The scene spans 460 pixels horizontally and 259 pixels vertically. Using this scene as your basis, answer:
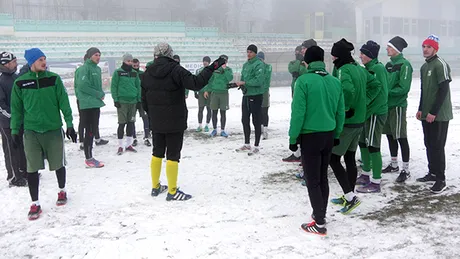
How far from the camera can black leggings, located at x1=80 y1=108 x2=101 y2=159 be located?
261 inches

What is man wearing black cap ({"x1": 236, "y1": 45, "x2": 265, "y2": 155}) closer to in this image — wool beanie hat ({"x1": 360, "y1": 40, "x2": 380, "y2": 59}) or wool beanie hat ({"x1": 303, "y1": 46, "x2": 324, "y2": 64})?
wool beanie hat ({"x1": 360, "y1": 40, "x2": 380, "y2": 59})

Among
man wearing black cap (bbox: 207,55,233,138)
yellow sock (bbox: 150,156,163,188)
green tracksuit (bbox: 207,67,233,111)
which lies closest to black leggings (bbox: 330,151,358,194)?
yellow sock (bbox: 150,156,163,188)

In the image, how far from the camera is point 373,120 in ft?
16.1

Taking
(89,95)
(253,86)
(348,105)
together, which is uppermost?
(253,86)

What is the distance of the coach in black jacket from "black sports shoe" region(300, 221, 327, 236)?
5.51ft

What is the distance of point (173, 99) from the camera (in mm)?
4727

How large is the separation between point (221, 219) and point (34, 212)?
2.19 m

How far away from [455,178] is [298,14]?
46.0m

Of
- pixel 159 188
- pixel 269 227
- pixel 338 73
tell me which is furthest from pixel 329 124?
pixel 159 188

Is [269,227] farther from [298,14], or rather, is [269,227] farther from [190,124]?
[298,14]

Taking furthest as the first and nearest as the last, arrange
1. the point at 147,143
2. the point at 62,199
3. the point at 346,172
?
the point at 147,143 → the point at 62,199 → the point at 346,172

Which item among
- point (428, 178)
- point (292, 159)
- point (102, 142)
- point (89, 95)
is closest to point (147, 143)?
point (102, 142)

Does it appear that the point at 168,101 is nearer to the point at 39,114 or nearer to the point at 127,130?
the point at 39,114

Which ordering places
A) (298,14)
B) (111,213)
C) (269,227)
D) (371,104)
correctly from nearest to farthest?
(269,227)
(111,213)
(371,104)
(298,14)
